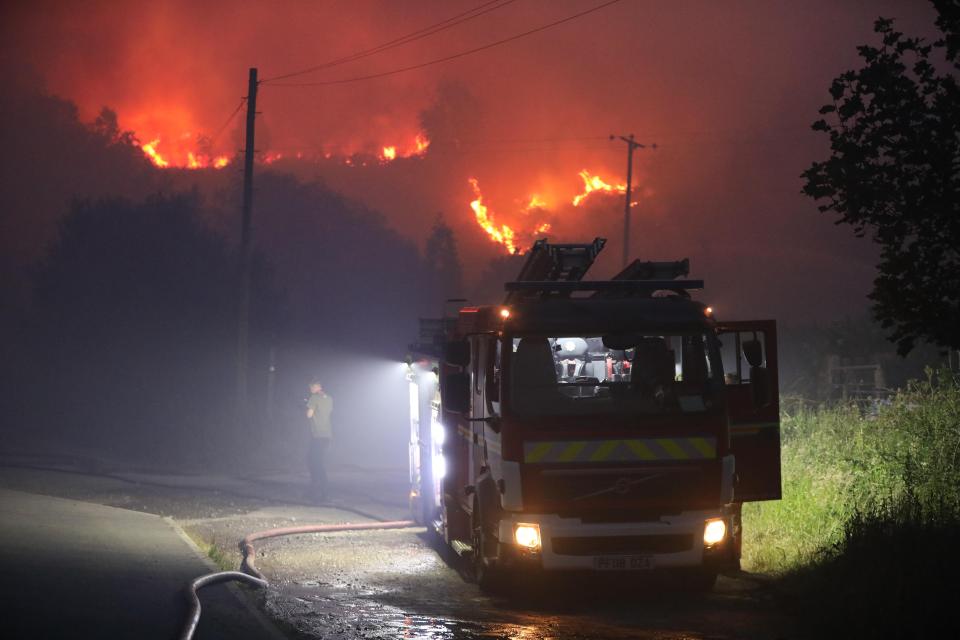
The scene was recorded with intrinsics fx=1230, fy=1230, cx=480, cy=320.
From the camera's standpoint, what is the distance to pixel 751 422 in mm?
11844

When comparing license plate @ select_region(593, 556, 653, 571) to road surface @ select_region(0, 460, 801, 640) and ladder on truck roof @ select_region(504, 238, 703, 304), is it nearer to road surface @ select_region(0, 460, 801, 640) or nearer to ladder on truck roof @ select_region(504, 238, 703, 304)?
road surface @ select_region(0, 460, 801, 640)

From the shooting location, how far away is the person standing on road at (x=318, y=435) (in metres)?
20.7

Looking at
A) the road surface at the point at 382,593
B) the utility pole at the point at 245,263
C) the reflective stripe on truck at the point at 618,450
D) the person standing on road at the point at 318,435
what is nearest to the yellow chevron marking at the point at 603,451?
the reflective stripe on truck at the point at 618,450

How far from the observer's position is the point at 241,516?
17.8 meters

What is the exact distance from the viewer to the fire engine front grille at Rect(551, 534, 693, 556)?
1034cm

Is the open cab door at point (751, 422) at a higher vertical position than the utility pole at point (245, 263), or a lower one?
lower

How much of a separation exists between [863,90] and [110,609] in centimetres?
677

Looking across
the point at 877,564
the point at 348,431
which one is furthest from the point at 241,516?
the point at 348,431

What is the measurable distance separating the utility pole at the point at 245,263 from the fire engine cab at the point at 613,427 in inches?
733

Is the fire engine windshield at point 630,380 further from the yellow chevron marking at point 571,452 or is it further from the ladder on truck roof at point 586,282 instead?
the ladder on truck roof at point 586,282

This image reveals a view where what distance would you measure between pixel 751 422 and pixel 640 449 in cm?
188

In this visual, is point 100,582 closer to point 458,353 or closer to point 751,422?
point 458,353

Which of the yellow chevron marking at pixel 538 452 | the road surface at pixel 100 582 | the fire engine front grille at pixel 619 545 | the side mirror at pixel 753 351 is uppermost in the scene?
the side mirror at pixel 753 351

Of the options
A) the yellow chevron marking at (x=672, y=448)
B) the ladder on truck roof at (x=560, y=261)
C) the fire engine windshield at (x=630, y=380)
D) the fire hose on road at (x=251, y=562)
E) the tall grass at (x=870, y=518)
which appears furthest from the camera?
the ladder on truck roof at (x=560, y=261)
